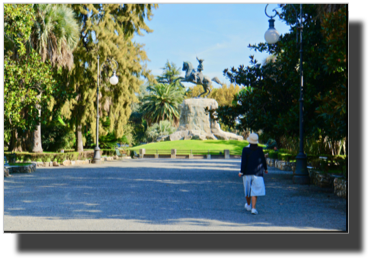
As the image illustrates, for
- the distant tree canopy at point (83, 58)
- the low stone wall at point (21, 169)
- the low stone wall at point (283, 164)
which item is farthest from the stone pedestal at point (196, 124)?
the low stone wall at point (21, 169)

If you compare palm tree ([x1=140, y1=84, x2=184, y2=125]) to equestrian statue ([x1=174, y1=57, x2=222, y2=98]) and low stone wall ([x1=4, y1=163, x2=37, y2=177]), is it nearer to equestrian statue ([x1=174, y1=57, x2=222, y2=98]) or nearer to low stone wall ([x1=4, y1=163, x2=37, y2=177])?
equestrian statue ([x1=174, y1=57, x2=222, y2=98])

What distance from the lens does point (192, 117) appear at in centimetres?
5216

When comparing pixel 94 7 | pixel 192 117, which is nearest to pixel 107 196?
pixel 94 7

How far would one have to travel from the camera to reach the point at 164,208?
27.8 ft

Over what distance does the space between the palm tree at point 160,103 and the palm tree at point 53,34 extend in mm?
40814

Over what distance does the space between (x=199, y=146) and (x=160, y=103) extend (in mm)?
23220

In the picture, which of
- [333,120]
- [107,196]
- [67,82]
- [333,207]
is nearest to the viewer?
[333,207]

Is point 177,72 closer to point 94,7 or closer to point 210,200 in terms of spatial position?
point 94,7

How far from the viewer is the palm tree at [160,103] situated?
65188 millimetres

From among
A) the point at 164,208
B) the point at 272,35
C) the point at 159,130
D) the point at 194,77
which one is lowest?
the point at 164,208

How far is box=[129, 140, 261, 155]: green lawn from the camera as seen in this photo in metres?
42.0

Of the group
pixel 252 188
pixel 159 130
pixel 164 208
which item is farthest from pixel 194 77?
→ pixel 252 188

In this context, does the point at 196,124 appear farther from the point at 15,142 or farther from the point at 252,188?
the point at 252,188

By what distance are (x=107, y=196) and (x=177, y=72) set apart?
76502mm
